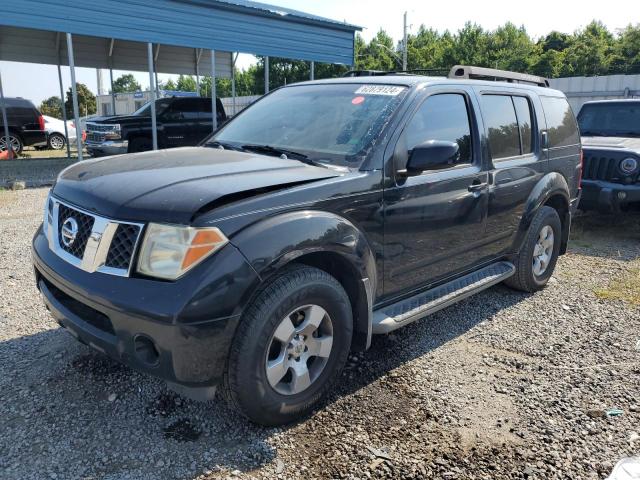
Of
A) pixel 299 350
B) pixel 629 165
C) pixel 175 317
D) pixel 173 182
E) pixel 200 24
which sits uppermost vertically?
pixel 200 24

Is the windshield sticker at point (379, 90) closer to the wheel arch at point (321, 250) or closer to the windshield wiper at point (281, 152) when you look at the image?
the windshield wiper at point (281, 152)

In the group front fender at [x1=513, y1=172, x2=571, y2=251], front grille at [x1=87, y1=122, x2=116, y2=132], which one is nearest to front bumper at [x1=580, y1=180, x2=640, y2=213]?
front fender at [x1=513, y1=172, x2=571, y2=251]

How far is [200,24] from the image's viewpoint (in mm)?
13633

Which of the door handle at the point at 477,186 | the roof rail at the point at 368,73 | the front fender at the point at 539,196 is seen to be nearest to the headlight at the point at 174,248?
the door handle at the point at 477,186

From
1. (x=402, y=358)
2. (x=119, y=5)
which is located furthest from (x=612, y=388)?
(x=119, y=5)

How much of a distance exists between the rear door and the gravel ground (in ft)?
2.89

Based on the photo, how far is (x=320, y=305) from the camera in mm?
2770

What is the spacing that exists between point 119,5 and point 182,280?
11996 millimetres

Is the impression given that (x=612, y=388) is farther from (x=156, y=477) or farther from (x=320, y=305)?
(x=156, y=477)

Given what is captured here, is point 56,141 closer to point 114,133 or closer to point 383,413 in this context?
point 114,133

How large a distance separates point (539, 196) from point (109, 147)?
10.7m

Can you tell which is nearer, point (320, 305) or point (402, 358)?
point (320, 305)

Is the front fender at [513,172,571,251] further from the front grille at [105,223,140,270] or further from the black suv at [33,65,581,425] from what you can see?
the front grille at [105,223,140,270]

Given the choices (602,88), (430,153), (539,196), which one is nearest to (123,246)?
(430,153)
